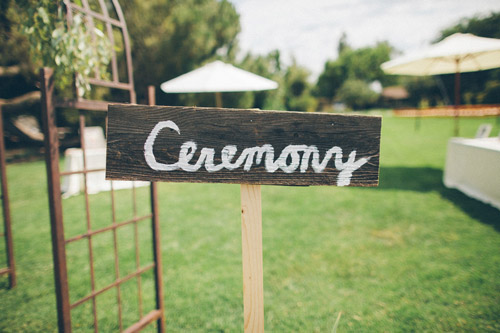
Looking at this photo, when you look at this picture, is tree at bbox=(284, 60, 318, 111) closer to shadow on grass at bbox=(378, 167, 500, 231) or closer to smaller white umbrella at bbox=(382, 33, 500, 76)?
smaller white umbrella at bbox=(382, 33, 500, 76)

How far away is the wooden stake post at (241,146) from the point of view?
1076 mm

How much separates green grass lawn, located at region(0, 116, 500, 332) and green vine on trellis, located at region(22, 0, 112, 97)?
6.35 feet

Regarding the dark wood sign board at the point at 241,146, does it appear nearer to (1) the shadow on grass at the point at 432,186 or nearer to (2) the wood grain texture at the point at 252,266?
(2) the wood grain texture at the point at 252,266

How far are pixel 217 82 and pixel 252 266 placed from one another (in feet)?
16.2

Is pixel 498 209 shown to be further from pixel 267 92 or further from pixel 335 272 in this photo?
pixel 267 92

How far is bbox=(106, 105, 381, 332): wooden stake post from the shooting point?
108 cm

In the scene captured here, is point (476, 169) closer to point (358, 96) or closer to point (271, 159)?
point (271, 159)

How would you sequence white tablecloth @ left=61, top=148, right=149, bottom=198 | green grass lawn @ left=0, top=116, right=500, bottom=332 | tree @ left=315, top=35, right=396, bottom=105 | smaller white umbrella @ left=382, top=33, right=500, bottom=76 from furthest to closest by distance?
1. tree @ left=315, top=35, right=396, bottom=105
2. white tablecloth @ left=61, top=148, right=149, bottom=198
3. smaller white umbrella @ left=382, top=33, right=500, bottom=76
4. green grass lawn @ left=0, top=116, right=500, bottom=332

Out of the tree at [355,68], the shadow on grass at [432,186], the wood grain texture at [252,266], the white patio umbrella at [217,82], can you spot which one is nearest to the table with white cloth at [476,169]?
the shadow on grass at [432,186]

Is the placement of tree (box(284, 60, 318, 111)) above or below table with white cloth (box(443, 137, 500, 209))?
above

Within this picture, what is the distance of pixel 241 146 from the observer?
3.56 ft

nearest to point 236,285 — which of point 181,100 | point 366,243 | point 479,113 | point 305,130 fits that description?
point 366,243

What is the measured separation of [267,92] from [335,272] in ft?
47.2

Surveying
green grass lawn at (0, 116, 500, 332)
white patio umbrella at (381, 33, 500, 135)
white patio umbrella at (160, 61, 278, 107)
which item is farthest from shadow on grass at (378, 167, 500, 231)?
white patio umbrella at (160, 61, 278, 107)
